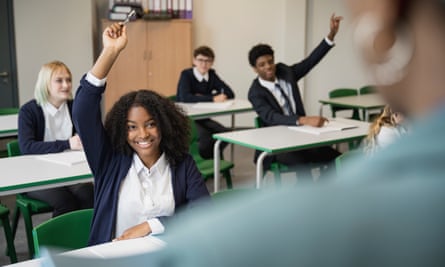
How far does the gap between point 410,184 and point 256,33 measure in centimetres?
774

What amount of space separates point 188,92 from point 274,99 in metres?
1.37

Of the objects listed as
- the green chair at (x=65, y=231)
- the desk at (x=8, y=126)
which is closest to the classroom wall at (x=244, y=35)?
the desk at (x=8, y=126)

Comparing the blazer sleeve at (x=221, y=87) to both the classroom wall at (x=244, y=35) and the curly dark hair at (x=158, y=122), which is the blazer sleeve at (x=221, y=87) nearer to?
the classroom wall at (x=244, y=35)

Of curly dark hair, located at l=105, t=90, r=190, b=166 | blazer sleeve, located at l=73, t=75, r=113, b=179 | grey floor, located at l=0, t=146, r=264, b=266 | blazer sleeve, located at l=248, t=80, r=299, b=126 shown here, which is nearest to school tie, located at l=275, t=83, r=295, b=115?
blazer sleeve, located at l=248, t=80, r=299, b=126

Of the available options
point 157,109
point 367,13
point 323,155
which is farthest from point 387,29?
point 323,155

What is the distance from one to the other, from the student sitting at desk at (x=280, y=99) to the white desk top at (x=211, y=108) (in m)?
0.59

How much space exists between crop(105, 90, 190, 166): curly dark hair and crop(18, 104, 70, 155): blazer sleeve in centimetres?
112

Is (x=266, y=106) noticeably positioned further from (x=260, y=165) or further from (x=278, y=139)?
(x=260, y=165)

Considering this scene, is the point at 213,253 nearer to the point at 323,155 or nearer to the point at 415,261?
the point at 415,261

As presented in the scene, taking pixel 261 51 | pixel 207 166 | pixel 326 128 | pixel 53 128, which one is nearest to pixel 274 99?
Answer: pixel 261 51

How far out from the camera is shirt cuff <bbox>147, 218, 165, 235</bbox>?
2273 millimetres

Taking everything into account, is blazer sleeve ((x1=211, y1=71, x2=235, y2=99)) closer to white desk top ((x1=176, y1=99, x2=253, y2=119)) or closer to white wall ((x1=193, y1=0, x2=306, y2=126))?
white desk top ((x1=176, y1=99, x2=253, y2=119))

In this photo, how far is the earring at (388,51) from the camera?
1.42 feet

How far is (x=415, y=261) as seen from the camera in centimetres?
39
